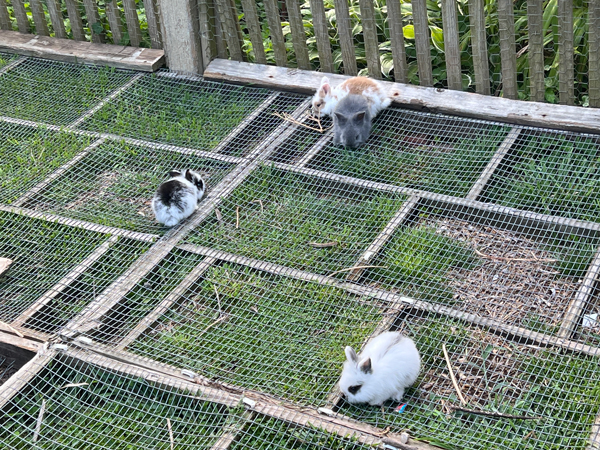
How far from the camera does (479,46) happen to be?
551 cm

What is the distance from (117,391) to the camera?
12.7ft

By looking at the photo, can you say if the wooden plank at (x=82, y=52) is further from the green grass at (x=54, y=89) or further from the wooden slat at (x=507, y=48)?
the wooden slat at (x=507, y=48)

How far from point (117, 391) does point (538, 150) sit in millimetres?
3459

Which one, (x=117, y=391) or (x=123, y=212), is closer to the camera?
(x=117, y=391)

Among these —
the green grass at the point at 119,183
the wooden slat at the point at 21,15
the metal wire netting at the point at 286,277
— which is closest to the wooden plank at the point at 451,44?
the metal wire netting at the point at 286,277

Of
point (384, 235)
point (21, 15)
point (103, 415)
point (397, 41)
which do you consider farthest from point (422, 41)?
point (21, 15)

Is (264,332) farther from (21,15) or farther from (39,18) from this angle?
(21,15)

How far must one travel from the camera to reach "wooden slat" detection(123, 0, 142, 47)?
6.73m

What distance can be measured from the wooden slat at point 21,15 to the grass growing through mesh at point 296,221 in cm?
365

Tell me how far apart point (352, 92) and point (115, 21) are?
2701 millimetres

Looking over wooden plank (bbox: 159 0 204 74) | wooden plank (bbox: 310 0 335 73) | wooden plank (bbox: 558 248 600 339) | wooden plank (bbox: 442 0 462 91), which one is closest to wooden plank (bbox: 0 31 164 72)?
wooden plank (bbox: 159 0 204 74)

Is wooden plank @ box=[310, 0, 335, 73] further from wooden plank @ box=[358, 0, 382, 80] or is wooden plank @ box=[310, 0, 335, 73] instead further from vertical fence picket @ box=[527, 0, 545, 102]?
vertical fence picket @ box=[527, 0, 545, 102]

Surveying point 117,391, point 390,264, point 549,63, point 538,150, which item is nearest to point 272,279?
point 390,264

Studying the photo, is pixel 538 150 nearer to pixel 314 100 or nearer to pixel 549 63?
pixel 549 63
